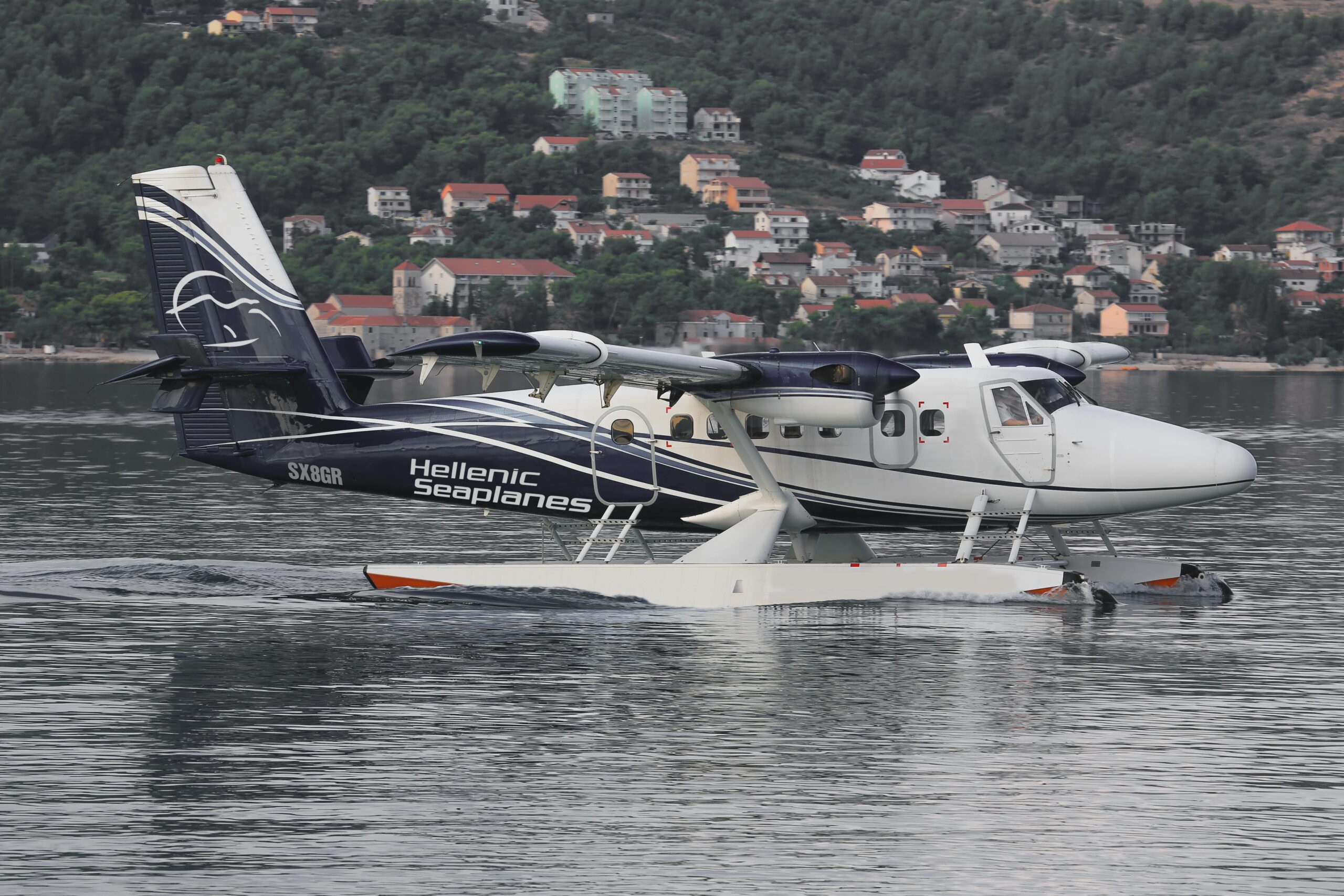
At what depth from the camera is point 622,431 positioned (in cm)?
2275

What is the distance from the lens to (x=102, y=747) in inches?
577

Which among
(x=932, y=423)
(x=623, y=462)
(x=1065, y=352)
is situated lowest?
(x=623, y=462)

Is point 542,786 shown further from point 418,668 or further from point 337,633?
point 337,633

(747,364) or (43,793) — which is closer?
(43,793)

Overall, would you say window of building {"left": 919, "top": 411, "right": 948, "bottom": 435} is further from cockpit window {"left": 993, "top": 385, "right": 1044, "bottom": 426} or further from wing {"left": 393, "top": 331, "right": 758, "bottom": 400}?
wing {"left": 393, "top": 331, "right": 758, "bottom": 400}

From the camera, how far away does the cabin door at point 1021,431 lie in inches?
858

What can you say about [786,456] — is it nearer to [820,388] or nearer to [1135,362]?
[820,388]

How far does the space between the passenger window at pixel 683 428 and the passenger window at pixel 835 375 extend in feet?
6.94

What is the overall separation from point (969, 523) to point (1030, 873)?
10.3 meters

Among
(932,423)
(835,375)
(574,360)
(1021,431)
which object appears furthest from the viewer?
(932,423)

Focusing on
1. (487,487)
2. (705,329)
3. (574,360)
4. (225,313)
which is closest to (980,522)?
(574,360)

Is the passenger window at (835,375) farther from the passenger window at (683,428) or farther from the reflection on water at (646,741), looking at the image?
the reflection on water at (646,741)

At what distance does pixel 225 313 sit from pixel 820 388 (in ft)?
25.0

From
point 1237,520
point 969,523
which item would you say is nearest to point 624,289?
point 1237,520
